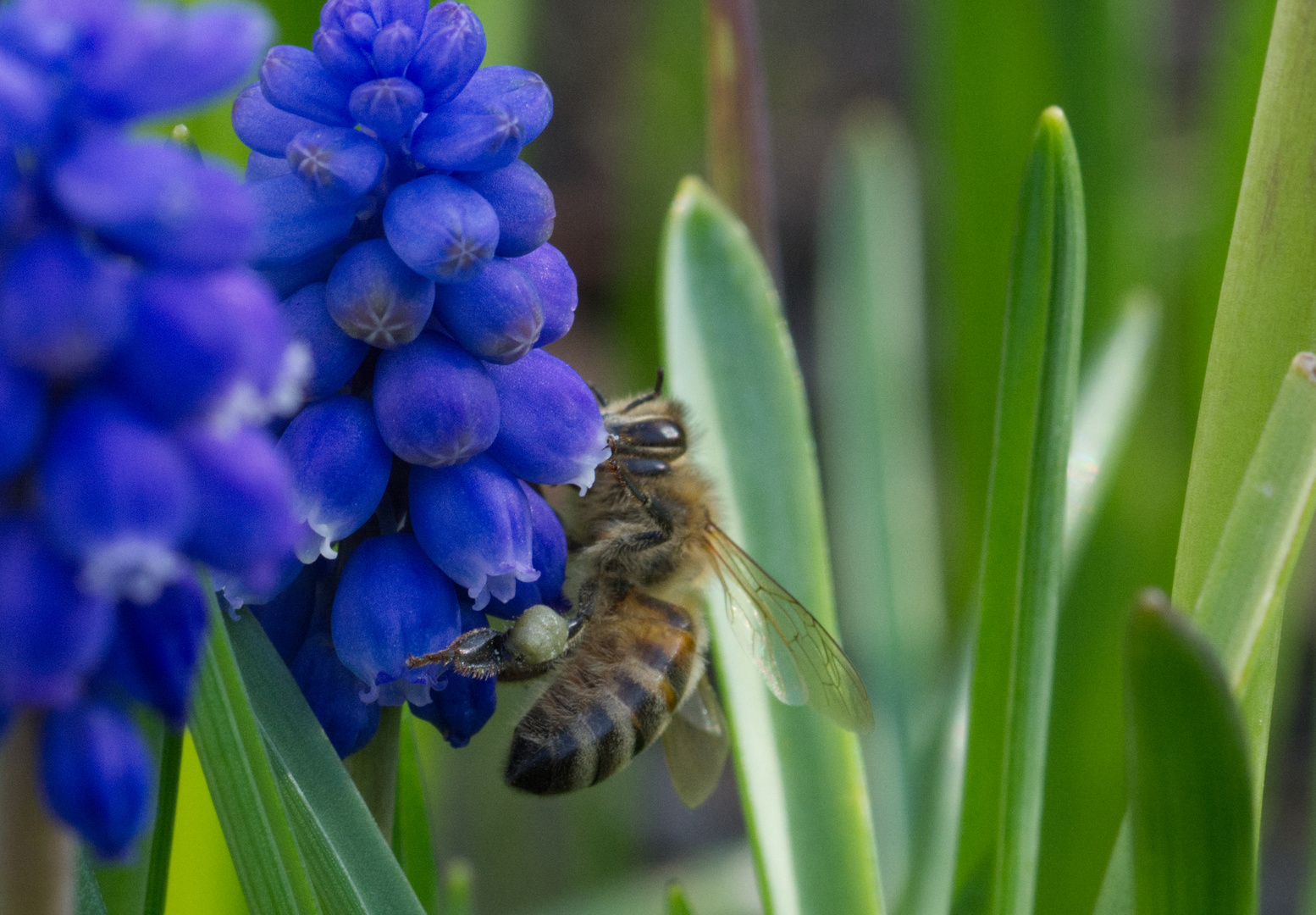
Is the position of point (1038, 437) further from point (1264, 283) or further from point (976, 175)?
point (976, 175)

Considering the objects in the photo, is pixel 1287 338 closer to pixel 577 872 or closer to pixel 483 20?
pixel 483 20

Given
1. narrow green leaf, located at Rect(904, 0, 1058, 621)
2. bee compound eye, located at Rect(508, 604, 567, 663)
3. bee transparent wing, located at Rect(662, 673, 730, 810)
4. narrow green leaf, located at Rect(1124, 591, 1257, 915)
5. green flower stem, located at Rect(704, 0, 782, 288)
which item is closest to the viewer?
narrow green leaf, located at Rect(1124, 591, 1257, 915)

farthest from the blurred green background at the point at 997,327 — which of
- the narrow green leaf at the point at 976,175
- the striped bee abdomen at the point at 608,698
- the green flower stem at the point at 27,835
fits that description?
the green flower stem at the point at 27,835

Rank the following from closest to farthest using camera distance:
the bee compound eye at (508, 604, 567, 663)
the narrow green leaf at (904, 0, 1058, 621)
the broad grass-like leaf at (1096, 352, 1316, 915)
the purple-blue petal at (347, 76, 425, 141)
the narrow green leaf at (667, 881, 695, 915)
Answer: the purple-blue petal at (347, 76, 425, 141) → the broad grass-like leaf at (1096, 352, 1316, 915) → the bee compound eye at (508, 604, 567, 663) → the narrow green leaf at (667, 881, 695, 915) → the narrow green leaf at (904, 0, 1058, 621)

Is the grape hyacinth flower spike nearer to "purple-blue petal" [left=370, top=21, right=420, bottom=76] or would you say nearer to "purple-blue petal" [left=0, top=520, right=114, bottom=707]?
"purple-blue petal" [left=370, top=21, right=420, bottom=76]

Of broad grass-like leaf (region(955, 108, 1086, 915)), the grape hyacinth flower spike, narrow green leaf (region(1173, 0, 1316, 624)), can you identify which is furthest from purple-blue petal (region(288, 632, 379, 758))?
narrow green leaf (region(1173, 0, 1316, 624))

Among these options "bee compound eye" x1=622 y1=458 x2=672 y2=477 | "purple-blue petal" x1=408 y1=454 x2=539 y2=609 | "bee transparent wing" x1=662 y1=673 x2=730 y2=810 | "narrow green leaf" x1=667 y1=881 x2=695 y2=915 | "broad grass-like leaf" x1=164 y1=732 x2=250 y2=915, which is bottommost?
"broad grass-like leaf" x1=164 y1=732 x2=250 y2=915
